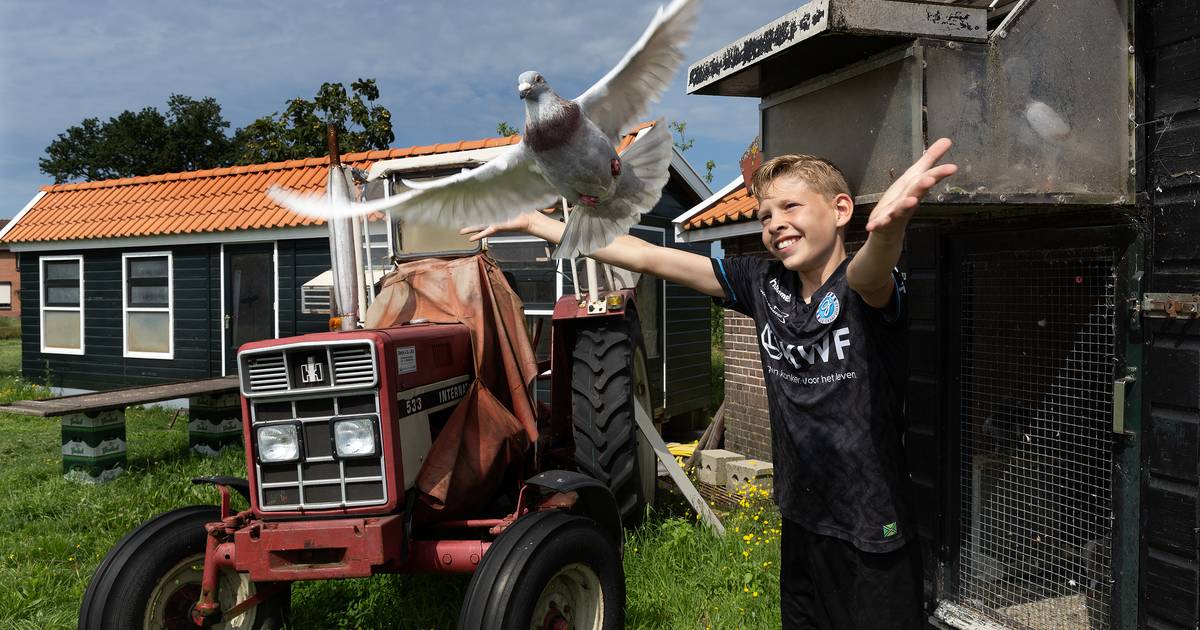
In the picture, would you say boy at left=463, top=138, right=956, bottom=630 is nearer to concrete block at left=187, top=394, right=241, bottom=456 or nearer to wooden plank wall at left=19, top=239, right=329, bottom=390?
concrete block at left=187, top=394, right=241, bottom=456

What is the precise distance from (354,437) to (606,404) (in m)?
1.40

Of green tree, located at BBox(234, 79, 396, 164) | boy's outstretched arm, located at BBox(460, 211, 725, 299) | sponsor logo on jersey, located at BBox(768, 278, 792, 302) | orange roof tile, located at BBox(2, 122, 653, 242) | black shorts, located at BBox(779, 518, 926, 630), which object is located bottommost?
black shorts, located at BBox(779, 518, 926, 630)

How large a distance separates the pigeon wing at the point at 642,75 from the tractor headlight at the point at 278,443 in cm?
176

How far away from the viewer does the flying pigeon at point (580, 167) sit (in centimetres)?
228

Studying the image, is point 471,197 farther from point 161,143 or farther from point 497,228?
point 161,143

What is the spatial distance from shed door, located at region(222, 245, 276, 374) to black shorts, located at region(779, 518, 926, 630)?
1004 centimetres

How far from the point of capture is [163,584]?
3.16 meters

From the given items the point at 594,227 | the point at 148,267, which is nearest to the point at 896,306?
the point at 594,227

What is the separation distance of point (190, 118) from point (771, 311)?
52477 mm

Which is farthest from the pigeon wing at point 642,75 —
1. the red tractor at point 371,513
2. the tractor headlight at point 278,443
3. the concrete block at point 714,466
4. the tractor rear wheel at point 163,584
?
the concrete block at point 714,466

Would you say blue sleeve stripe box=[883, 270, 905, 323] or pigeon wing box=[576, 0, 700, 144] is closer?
blue sleeve stripe box=[883, 270, 905, 323]

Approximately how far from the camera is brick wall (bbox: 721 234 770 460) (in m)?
7.11

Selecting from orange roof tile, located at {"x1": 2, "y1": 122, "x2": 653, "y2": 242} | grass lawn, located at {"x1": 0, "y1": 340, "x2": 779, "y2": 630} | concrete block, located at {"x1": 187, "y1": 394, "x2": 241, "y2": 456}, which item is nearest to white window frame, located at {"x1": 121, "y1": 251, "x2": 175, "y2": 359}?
orange roof tile, located at {"x1": 2, "y1": 122, "x2": 653, "y2": 242}

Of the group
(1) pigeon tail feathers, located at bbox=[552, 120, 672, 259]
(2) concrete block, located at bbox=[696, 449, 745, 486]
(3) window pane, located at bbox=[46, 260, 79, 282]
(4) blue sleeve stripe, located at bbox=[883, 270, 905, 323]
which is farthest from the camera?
(3) window pane, located at bbox=[46, 260, 79, 282]
